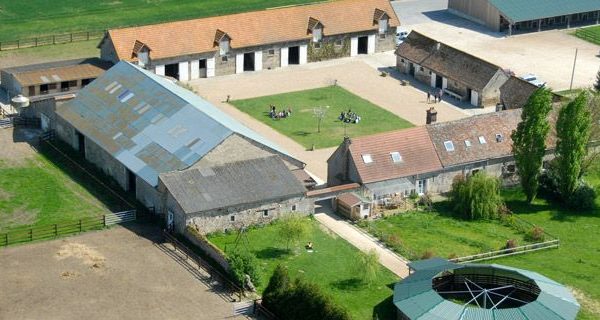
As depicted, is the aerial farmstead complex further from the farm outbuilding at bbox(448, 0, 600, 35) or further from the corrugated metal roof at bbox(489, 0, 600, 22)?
the farm outbuilding at bbox(448, 0, 600, 35)

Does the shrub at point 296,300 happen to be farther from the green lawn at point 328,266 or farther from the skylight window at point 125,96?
the skylight window at point 125,96

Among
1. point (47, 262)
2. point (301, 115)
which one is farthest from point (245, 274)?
point (301, 115)

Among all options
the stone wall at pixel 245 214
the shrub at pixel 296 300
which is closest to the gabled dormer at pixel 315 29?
the stone wall at pixel 245 214

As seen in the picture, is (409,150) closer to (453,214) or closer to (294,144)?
(453,214)

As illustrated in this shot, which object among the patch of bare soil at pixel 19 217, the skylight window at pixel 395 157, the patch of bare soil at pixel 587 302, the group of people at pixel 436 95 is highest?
the skylight window at pixel 395 157

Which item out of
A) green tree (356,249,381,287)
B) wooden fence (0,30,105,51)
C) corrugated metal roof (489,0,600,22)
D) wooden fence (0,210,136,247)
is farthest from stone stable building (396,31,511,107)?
wooden fence (0,210,136,247)

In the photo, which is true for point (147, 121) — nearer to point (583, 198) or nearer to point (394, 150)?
point (394, 150)
